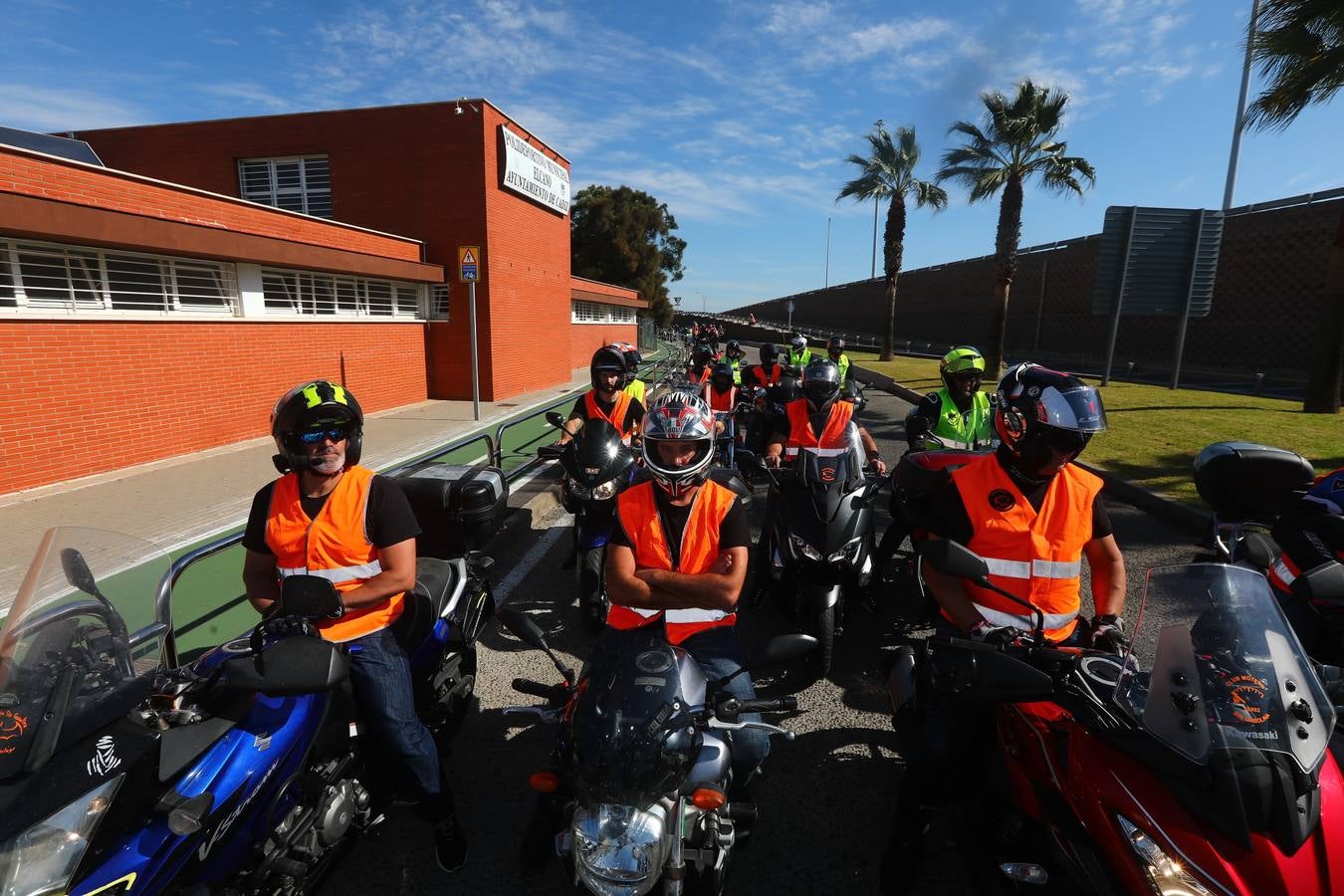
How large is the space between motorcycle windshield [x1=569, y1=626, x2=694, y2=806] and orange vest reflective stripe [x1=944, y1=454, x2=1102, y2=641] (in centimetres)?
142

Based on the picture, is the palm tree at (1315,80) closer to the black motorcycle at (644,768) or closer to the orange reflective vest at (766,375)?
the orange reflective vest at (766,375)

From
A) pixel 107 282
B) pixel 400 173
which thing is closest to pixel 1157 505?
pixel 107 282

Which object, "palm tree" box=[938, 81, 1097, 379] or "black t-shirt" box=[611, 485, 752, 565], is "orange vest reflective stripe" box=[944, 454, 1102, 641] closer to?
"black t-shirt" box=[611, 485, 752, 565]

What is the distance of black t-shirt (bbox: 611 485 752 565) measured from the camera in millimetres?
2939

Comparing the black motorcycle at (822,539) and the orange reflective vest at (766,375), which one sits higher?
→ the orange reflective vest at (766,375)

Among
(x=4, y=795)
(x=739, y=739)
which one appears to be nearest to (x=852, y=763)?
(x=739, y=739)

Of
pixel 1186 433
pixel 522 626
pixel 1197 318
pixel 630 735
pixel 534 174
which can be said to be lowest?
pixel 1186 433

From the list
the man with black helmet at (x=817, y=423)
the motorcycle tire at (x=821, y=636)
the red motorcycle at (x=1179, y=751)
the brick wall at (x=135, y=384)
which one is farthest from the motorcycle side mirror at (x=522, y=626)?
the brick wall at (x=135, y=384)

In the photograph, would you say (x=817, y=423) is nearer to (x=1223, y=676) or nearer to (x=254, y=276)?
(x=1223, y=676)

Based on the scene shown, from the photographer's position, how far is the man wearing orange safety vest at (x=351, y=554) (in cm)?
270

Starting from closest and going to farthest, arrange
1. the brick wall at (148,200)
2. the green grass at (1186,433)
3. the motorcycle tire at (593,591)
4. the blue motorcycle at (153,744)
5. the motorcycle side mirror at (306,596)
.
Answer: the blue motorcycle at (153,744) → the motorcycle side mirror at (306,596) → the motorcycle tire at (593,591) → the brick wall at (148,200) → the green grass at (1186,433)

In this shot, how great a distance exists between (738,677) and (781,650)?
0.50 metres

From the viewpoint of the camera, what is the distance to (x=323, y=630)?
2762 millimetres

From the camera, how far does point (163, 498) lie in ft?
25.5
